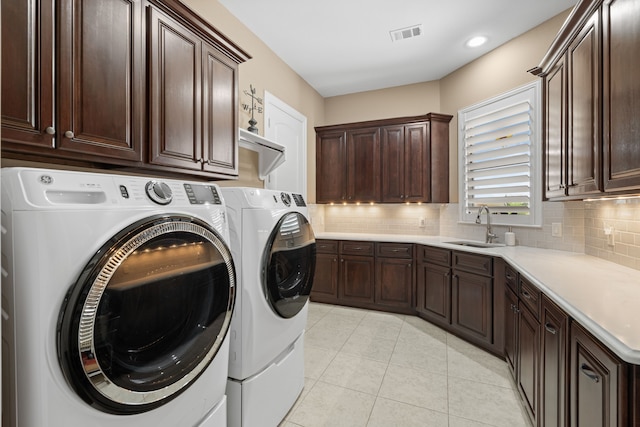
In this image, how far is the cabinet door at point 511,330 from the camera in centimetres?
202

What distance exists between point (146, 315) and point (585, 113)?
230cm

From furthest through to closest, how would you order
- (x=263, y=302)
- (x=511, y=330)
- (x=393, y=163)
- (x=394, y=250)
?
(x=393, y=163), (x=394, y=250), (x=511, y=330), (x=263, y=302)

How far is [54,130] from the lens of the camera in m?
1.13

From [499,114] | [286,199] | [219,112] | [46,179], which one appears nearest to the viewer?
[46,179]

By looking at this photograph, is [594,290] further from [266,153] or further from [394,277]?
[266,153]

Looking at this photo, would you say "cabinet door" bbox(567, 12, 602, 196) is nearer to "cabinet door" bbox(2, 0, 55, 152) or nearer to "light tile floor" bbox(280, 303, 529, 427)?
"light tile floor" bbox(280, 303, 529, 427)

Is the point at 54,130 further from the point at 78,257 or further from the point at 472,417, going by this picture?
the point at 472,417

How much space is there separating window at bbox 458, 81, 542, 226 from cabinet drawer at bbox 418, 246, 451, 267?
0.67m

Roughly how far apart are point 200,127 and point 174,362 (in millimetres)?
1287

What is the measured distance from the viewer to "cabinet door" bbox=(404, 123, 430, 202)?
A: 12.2ft

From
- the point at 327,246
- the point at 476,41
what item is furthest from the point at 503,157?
the point at 327,246

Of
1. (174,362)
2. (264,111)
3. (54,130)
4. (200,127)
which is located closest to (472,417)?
(174,362)

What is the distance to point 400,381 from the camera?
7.11 feet

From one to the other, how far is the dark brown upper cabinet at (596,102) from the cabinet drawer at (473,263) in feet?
2.38
